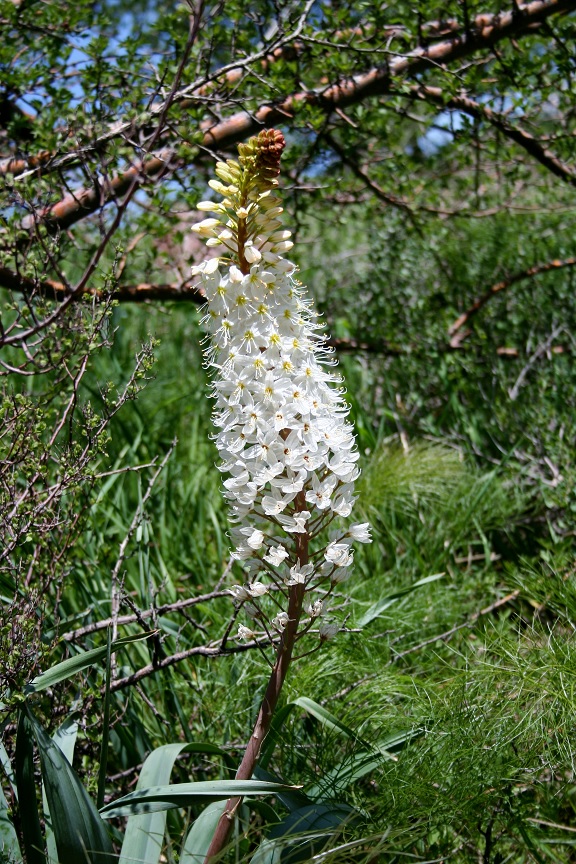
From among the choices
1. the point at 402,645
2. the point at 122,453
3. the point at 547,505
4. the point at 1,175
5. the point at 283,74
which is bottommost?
the point at 402,645

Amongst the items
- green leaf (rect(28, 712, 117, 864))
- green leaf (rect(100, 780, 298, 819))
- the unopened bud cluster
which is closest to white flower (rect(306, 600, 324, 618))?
the unopened bud cluster

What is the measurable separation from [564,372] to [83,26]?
9.33 feet

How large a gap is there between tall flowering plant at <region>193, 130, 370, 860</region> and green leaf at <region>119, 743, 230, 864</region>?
0.18m

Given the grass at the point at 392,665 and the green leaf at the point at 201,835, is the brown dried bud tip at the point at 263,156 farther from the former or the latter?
the green leaf at the point at 201,835

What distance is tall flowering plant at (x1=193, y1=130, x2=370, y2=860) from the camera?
67.8 inches

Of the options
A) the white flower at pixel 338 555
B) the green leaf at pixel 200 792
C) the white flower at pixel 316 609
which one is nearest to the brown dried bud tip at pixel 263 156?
the white flower at pixel 338 555

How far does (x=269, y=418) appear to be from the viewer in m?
1.73

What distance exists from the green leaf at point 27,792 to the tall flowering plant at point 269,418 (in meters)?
0.39

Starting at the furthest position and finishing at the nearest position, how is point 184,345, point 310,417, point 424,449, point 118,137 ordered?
1. point 184,345
2. point 424,449
3. point 118,137
4. point 310,417

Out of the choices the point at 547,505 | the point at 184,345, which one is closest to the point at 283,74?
the point at 547,505

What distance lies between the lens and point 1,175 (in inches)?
113

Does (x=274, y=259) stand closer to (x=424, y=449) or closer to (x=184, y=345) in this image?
(x=424, y=449)

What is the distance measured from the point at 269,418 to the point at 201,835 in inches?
36.8

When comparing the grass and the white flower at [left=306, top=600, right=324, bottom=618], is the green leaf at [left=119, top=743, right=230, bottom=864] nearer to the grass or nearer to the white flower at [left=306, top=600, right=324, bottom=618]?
the grass
